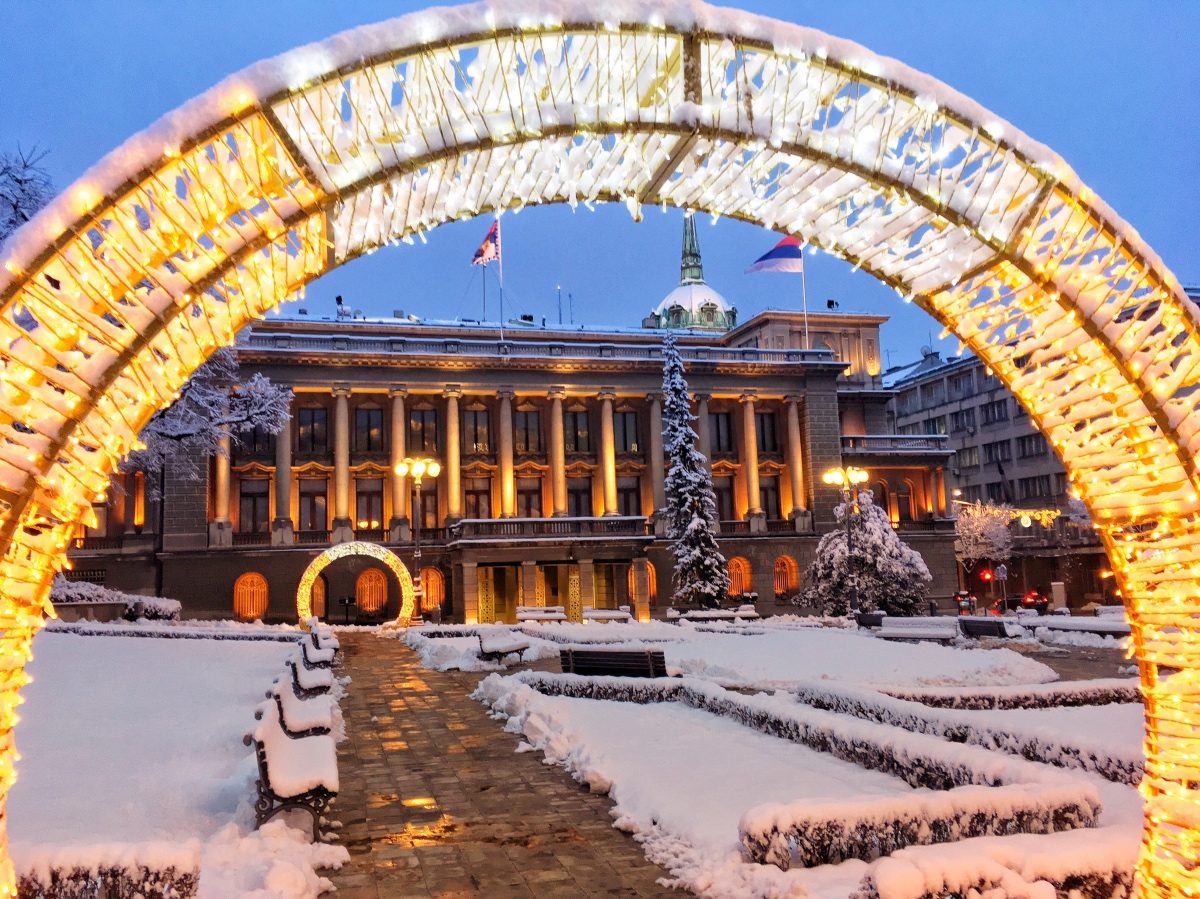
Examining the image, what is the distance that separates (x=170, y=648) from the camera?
20.9 meters

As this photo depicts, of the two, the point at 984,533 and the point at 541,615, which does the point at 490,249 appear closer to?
the point at 541,615

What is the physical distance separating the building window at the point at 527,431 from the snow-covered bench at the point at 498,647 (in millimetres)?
33844

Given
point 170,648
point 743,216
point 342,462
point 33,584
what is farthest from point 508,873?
point 342,462

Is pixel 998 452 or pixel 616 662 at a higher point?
pixel 998 452

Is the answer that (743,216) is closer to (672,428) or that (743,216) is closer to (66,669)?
(66,669)

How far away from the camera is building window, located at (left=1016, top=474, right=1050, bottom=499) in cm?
6950

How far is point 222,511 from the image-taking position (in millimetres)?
48344

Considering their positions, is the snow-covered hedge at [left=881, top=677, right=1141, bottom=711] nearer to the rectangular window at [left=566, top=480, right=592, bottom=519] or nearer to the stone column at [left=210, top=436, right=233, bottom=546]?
the stone column at [left=210, top=436, right=233, bottom=546]

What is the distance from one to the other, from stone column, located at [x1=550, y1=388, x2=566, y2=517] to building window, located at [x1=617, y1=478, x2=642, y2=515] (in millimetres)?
4597

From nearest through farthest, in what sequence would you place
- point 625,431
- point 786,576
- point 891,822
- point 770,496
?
1. point 891,822
2. point 786,576
3. point 625,431
4. point 770,496

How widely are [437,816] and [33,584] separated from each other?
210 inches

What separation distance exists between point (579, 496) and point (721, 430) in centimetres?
1060

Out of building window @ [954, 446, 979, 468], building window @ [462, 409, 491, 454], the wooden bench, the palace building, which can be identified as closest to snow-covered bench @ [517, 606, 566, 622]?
the palace building

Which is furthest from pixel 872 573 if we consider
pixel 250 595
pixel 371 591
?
pixel 250 595
